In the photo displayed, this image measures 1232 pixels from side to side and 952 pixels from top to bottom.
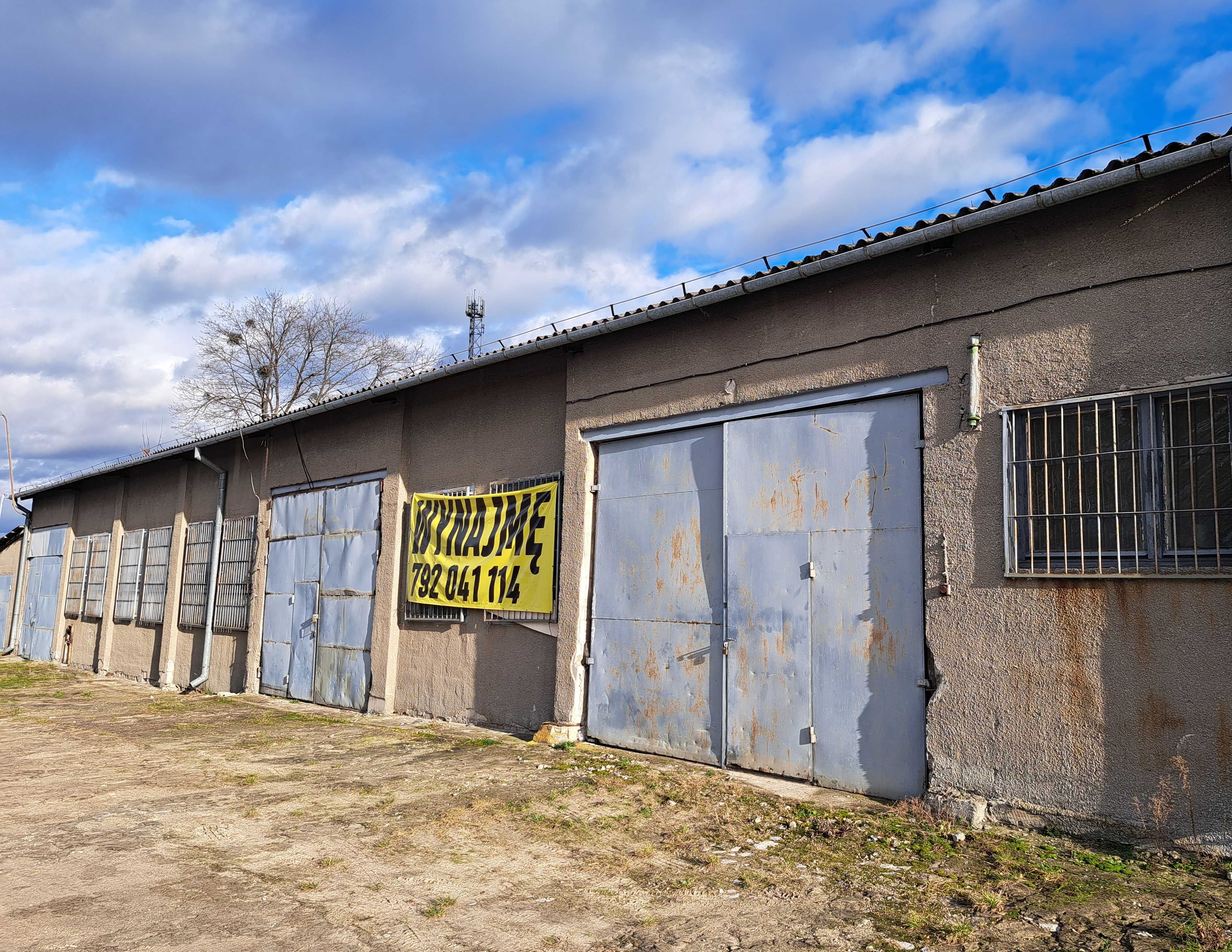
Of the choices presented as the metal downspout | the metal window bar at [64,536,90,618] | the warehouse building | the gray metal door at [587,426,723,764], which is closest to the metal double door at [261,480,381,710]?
the warehouse building

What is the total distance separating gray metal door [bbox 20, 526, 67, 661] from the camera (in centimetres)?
2095

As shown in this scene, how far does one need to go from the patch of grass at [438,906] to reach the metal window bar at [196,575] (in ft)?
38.1

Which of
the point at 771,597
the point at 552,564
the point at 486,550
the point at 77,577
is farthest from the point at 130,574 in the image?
the point at 771,597

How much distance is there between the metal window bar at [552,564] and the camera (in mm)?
8828

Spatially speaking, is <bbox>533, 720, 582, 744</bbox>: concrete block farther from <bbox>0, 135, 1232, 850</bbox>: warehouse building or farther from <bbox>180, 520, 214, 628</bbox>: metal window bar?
<bbox>180, 520, 214, 628</bbox>: metal window bar

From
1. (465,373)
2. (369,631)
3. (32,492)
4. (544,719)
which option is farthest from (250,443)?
(32,492)

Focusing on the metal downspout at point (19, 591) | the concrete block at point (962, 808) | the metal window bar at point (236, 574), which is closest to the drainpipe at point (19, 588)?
the metal downspout at point (19, 591)

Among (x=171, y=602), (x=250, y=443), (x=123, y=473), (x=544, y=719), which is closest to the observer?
(x=544, y=719)

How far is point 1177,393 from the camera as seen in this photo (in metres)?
5.12

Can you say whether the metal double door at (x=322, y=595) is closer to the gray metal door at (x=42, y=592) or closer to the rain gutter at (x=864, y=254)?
the rain gutter at (x=864, y=254)

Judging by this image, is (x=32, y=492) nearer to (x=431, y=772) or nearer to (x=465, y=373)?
(x=465, y=373)

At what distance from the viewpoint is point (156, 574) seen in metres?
16.6

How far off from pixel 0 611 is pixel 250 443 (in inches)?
632

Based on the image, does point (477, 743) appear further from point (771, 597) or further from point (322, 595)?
point (322, 595)
